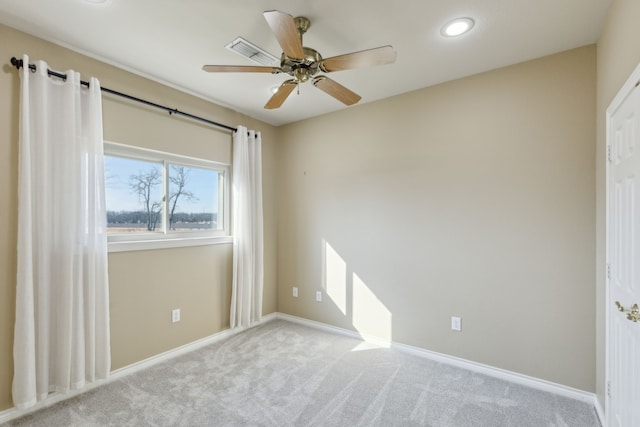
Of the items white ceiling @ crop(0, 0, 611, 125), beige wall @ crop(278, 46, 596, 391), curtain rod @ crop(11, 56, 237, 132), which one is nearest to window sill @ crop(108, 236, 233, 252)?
beige wall @ crop(278, 46, 596, 391)

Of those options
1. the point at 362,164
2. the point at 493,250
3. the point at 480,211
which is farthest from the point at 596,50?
the point at 362,164

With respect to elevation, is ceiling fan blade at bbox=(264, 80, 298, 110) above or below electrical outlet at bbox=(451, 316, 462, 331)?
above

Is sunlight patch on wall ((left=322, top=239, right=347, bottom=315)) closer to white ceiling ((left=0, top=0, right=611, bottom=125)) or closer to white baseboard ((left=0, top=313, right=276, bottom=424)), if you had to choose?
white baseboard ((left=0, top=313, right=276, bottom=424))

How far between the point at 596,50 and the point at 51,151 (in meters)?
3.94

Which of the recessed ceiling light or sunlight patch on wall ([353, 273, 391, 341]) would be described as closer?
the recessed ceiling light

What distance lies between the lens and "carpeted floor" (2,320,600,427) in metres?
2.05

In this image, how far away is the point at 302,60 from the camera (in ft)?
6.12

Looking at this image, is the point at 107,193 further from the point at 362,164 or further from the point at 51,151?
the point at 362,164

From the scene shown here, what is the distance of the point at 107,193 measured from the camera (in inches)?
103

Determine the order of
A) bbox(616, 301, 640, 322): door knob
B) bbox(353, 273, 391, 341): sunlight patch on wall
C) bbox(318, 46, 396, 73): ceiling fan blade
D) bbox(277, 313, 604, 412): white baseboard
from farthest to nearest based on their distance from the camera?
bbox(353, 273, 391, 341): sunlight patch on wall, bbox(277, 313, 604, 412): white baseboard, bbox(318, 46, 396, 73): ceiling fan blade, bbox(616, 301, 640, 322): door knob

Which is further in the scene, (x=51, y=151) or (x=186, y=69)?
(x=186, y=69)

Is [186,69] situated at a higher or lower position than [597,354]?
higher

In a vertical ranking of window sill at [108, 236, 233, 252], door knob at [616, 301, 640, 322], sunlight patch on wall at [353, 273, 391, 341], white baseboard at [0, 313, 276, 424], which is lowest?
white baseboard at [0, 313, 276, 424]

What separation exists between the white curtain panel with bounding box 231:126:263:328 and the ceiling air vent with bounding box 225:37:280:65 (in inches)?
48.5
